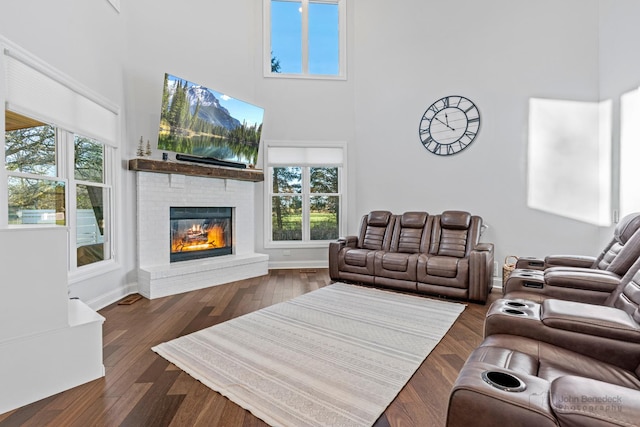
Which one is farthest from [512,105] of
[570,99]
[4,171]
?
[4,171]

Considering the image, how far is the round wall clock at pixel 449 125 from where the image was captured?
15.3 feet

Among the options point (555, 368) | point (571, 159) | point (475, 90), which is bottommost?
point (555, 368)

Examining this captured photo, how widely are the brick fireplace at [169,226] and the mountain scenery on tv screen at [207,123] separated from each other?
304 millimetres

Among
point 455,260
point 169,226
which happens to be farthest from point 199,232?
point 455,260

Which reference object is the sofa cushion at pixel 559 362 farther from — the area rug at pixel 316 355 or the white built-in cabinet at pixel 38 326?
the white built-in cabinet at pixel 38 326

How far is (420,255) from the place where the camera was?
4145 millimetres

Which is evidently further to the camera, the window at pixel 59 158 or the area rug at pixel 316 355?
the window at pixel 59 158

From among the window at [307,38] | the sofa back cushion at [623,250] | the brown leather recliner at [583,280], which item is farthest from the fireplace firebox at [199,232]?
the sofa back cushion at [623,250]

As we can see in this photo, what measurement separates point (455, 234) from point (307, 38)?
4.45 meters

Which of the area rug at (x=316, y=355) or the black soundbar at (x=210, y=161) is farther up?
the black soundbar at (x=210, y=161)

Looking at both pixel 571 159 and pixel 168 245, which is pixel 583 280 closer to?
pixel 571 159

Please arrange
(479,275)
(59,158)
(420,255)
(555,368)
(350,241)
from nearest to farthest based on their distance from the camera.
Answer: (555,368)
(59,158)
(479,275)
(420,255)
(350,241)

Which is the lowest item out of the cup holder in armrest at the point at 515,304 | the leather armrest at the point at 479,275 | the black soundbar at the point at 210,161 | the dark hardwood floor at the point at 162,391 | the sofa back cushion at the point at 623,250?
the dark hardwood floor at the point at 162,391

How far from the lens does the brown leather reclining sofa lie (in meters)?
3.70
